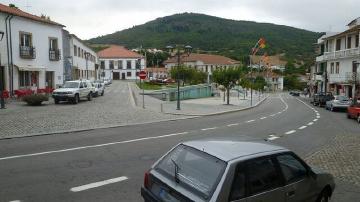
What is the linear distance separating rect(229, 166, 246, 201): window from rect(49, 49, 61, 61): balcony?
3609 centimetres

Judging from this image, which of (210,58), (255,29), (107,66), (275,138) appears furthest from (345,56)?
(255,29)

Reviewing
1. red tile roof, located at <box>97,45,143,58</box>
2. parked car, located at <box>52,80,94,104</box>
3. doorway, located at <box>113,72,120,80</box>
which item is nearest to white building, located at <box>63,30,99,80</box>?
parked car, located at <box>52,80,94,104</box>

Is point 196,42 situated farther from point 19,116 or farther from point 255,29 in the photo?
point 19,116

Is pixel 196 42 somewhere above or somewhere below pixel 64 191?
above

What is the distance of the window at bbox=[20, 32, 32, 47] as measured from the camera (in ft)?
110

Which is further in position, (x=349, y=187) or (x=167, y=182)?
(x=349, y=187)

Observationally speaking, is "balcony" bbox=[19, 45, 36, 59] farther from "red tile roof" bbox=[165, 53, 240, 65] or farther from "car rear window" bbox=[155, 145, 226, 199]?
"red tile roof" bbox=[165, 53, 240, 65]

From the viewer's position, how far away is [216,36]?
158375 mm

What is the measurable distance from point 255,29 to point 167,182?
15398 cm

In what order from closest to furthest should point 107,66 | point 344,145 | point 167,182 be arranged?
1. point 167,182
2. point 344,145
3. point 107,66

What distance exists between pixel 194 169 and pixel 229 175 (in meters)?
0.58

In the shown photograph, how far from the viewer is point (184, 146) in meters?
5.62

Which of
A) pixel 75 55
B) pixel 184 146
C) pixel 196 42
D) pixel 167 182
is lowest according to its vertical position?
pixel 167 182

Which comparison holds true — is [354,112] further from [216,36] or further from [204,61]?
[216,36]
